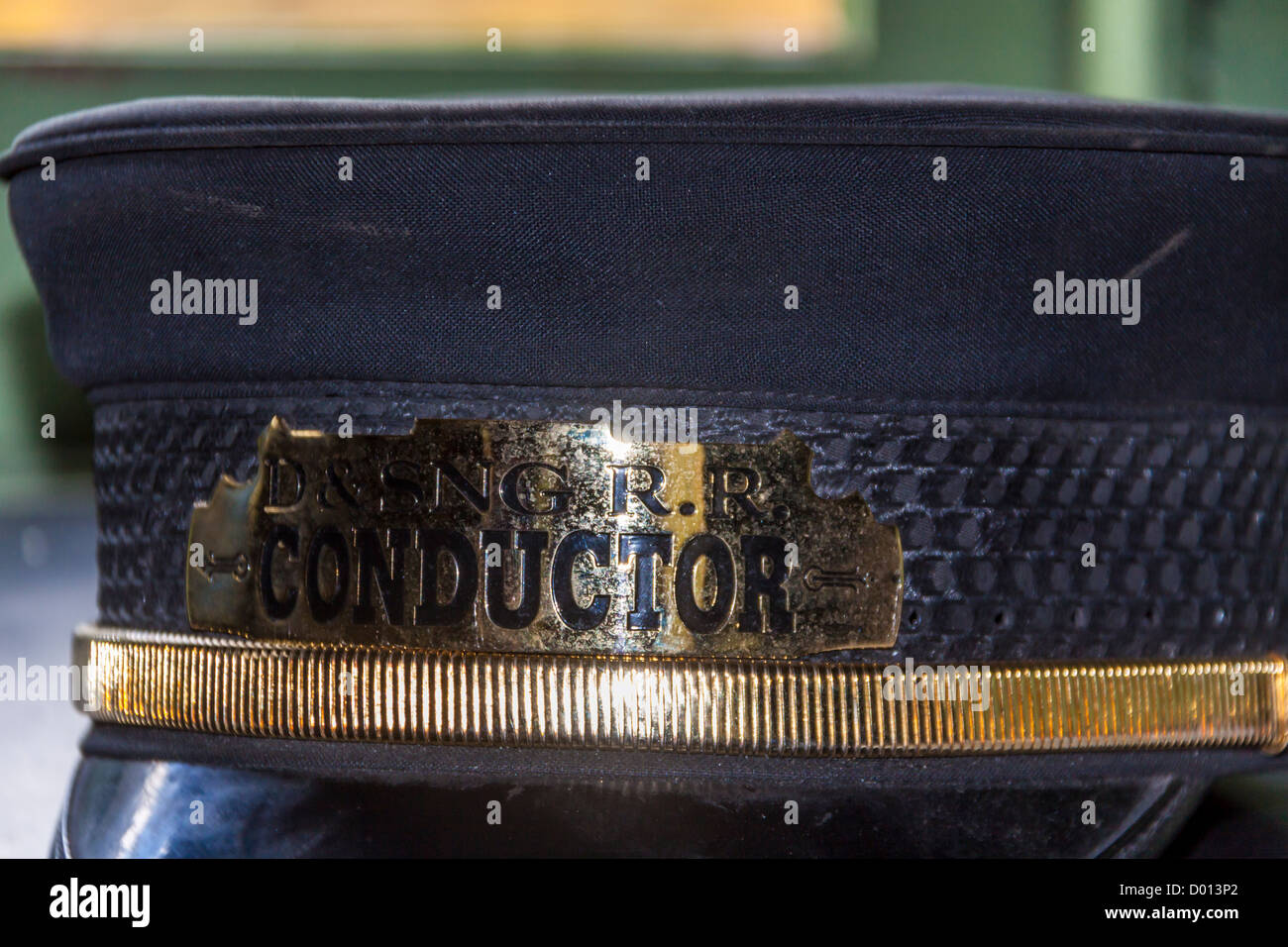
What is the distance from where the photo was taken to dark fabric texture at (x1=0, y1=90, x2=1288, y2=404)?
46 centimetres

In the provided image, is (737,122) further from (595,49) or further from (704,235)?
(595,49)

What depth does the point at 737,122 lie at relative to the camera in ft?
1.47

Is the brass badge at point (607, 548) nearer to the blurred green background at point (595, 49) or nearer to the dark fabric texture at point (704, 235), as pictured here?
the dark fabric texture at point (704, 235)

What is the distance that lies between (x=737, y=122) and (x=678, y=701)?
183 millimetres

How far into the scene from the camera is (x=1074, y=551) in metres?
0.50

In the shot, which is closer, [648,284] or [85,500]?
[648,284]

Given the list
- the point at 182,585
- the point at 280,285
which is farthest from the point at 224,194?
the point at 182,585

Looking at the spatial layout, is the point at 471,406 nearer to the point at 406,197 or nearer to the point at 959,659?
the point at 406,197

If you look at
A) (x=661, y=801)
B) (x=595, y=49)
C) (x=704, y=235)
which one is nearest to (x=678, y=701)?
(x=661, y=801)

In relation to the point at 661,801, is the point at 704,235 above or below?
above

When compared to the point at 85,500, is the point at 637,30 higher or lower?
higher

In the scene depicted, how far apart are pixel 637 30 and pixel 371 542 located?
5.31 feet

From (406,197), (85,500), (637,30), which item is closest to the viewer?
(406,197)

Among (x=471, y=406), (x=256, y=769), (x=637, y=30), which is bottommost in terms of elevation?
(x=256, y=769)
